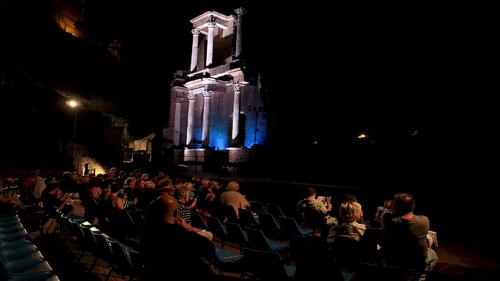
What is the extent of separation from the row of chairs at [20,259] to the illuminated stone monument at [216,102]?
20316 mm

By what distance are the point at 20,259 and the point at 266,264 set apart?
10.7ft

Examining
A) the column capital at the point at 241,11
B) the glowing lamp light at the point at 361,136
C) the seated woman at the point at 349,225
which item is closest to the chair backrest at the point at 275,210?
the seated woman at the point at 349,225

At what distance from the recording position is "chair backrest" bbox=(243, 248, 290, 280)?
159 inches

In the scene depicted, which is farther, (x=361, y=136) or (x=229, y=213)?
(x=361, y=136)

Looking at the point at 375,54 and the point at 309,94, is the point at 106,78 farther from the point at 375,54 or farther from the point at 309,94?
the point at 375,54

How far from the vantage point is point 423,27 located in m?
17.2

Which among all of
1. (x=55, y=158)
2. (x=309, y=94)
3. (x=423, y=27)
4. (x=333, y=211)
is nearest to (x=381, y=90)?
(x=423, y=27)

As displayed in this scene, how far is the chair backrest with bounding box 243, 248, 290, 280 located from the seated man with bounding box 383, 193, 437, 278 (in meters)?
1.64

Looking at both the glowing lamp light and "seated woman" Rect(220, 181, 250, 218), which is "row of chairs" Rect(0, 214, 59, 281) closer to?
"seated woman" Rect(220, 181, 250, 218)

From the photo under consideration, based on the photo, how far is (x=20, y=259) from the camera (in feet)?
14.5

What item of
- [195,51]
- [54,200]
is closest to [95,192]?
[54,200]

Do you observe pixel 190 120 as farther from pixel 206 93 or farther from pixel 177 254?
pixel 177 254

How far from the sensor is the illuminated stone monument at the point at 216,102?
2812cm

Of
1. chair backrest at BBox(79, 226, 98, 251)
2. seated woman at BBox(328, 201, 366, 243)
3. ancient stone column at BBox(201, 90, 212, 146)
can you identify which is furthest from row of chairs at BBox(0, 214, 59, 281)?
ancient stone column at BBox(201, 90, 212, 146)
